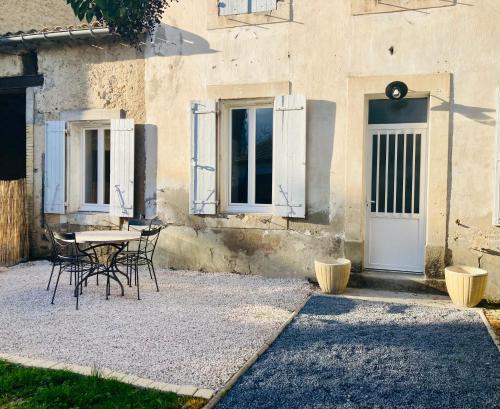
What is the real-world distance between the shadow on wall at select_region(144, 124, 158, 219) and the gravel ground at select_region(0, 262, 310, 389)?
3.64 ft

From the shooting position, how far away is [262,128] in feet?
23.3

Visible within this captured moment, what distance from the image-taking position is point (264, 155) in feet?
23.3

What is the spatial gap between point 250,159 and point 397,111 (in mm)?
2104

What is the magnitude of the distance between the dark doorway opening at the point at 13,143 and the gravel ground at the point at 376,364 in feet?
25.3

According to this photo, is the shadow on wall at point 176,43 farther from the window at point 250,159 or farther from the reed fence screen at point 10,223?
the reed fence screen at point 10,223

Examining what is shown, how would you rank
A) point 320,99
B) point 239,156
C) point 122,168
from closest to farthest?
1. point 320,99
2. point 239,156
3. point 122,168

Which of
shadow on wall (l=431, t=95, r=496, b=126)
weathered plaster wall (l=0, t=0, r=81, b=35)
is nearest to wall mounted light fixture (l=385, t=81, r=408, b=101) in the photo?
shadow on wall (l=431, t=95, r=496, b=126)

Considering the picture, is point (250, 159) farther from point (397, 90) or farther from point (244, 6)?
point (397, 90)

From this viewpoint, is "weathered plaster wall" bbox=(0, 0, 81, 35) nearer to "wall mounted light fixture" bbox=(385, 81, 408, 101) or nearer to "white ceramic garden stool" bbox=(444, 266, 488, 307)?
"wall mounted light fixture" bbox=(385, 81, 408, 101)

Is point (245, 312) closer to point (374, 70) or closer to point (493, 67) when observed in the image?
point (374, 70)

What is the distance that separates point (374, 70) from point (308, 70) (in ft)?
2.83

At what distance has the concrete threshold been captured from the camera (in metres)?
6.11

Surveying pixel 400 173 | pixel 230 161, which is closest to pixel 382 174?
pixel 400 173

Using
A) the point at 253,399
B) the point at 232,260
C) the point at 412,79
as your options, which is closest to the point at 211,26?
the point at 412,79
